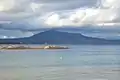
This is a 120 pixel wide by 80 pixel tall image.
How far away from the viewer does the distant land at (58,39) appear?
391 cm

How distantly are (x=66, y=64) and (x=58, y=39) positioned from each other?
0.68 m

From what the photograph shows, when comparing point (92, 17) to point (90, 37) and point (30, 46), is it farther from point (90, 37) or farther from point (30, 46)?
point (30, 46)

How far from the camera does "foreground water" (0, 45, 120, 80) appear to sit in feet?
13.5

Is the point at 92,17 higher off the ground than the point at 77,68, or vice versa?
the point at 92,17

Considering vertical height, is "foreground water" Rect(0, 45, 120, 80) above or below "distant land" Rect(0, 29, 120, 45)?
below

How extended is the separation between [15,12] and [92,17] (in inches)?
31.8

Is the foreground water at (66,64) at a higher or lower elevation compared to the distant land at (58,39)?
lower

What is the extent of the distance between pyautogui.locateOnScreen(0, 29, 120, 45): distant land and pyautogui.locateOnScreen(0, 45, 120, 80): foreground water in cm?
7

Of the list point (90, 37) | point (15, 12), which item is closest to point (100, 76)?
point (90, 37)

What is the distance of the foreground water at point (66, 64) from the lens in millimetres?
4117

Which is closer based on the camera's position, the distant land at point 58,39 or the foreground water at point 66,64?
the distant land at point 58,39

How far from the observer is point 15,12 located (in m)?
3.94

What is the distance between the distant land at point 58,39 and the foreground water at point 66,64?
72 millimetres

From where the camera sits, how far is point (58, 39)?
3.97 metres
